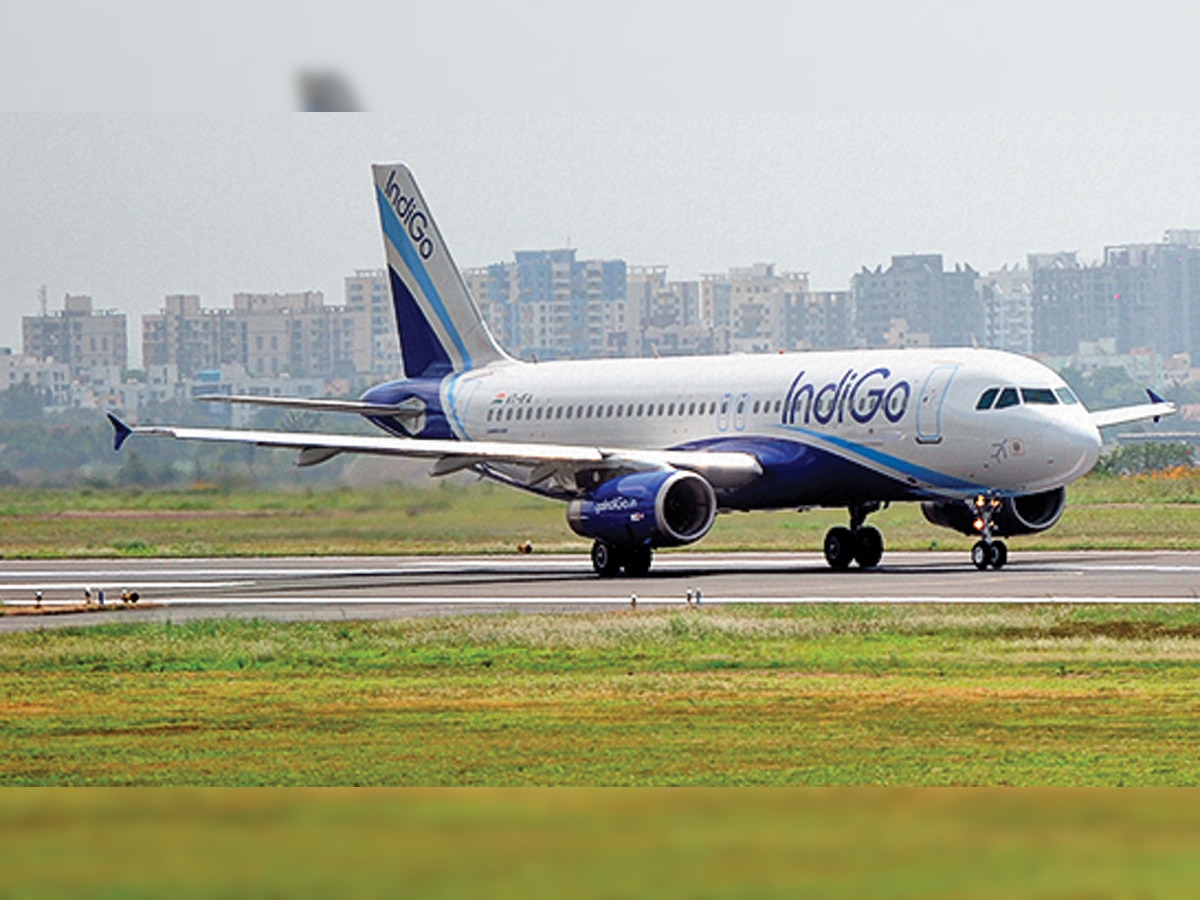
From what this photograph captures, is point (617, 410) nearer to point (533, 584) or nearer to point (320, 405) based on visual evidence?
point (320, 405)

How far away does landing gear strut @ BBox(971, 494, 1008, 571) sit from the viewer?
42.2m

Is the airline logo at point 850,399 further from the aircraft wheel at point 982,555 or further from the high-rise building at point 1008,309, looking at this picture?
the high-rise building at point 1008,309

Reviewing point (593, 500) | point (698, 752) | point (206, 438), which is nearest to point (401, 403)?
point (206, 438)

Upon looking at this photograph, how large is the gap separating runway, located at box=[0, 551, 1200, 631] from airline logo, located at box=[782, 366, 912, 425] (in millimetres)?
3024

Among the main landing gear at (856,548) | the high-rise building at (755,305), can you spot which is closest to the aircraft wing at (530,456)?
the main landing gear at (856,548)

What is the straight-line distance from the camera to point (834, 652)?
25.9 m

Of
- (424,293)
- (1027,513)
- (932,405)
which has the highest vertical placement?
(424,293)

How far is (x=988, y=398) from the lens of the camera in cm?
4153

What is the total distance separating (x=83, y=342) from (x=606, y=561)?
26882mm

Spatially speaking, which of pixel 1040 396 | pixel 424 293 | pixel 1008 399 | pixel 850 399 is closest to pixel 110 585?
pixel 850 399

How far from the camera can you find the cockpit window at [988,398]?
41.4 metres

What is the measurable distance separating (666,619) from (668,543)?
1143cm

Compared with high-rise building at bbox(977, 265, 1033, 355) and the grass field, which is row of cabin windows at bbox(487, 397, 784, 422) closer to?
the grass field

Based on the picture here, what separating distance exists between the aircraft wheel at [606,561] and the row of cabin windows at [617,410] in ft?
15.3
